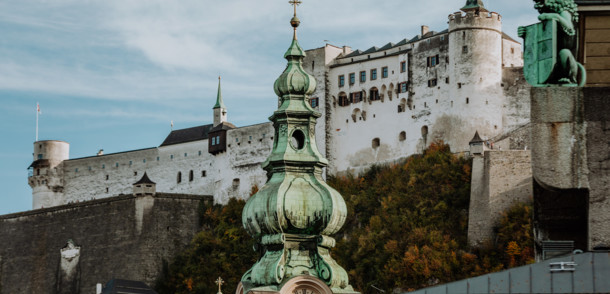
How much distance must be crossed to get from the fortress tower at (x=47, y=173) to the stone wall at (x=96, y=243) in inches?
275

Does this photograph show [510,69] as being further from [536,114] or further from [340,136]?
[536,114]

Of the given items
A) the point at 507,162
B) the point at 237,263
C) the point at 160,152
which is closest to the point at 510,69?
the point at 507,162

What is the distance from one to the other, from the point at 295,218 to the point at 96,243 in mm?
50846

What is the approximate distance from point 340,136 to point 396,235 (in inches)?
510

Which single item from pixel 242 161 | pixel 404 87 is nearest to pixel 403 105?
pixel 404 87

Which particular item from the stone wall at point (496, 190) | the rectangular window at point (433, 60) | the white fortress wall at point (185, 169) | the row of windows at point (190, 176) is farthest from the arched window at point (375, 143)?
the row of windows at point (190, 176)

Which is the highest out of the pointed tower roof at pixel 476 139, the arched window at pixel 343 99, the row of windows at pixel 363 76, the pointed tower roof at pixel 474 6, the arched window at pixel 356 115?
the pointed tower roof at pixel 474 6

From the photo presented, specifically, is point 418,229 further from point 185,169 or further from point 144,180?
point 185,169

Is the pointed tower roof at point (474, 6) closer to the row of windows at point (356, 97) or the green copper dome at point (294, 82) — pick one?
the row of windows at point (356, 97)

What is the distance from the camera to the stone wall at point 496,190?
66.9m

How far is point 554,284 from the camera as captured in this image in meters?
17.6

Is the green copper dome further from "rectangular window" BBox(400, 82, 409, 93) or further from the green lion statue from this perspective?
"rectangular window" BBox(400, 82, 409, 93)

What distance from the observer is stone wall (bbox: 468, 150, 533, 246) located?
66.9 metres

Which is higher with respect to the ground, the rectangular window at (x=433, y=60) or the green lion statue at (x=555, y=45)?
the rectangular window at (x=433, y=60)
